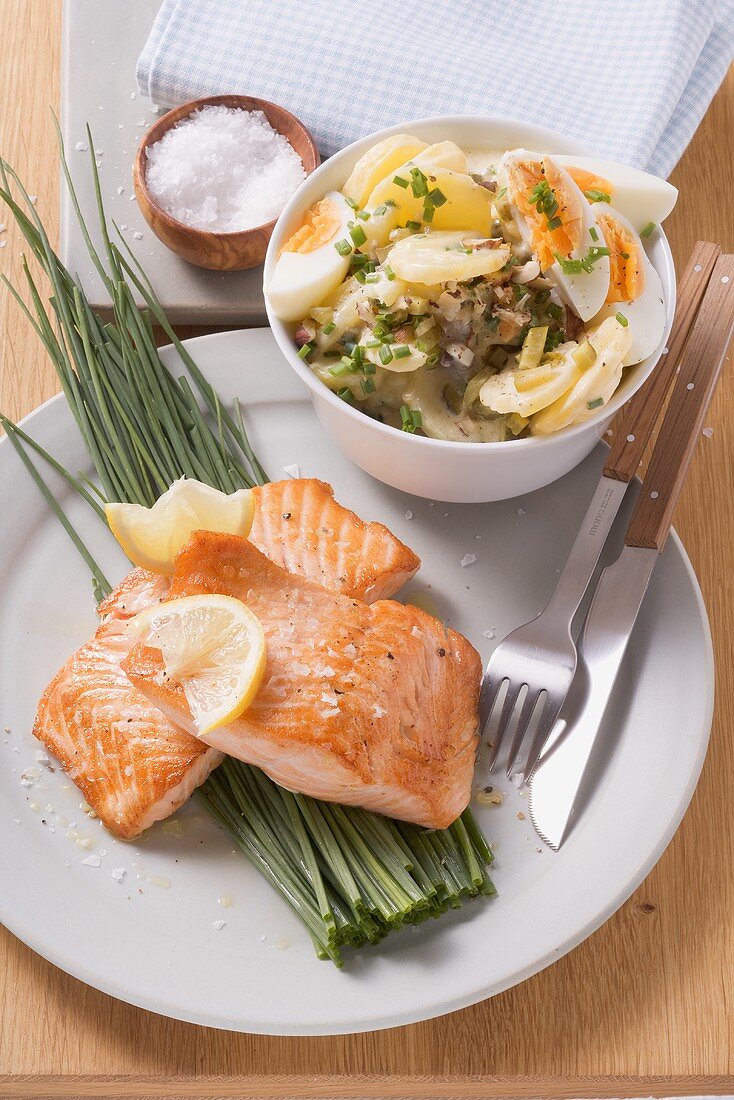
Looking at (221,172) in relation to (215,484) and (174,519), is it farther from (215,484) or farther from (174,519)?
(174,519)

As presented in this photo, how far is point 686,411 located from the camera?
215 centimetres

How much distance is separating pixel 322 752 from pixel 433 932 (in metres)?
0.38

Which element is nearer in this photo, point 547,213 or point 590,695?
point 547,213

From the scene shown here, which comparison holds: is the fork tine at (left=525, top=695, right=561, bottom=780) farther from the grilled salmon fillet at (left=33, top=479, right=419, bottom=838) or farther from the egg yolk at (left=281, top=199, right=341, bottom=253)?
the egg yolk at (left=281, top=199, right=341, bottom=253)

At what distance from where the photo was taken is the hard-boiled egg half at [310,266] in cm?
190

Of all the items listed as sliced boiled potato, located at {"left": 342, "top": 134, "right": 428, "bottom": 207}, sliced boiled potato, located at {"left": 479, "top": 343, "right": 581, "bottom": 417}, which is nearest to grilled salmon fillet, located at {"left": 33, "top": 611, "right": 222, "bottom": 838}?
sliced boiled potato, located at {"left": 479, "top": 343, "right": 581, "bottom": 417}

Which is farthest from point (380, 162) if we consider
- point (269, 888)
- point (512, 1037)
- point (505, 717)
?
point (512, 1037)

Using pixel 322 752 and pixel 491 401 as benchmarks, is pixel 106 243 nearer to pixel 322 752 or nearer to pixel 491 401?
pixel 491 401

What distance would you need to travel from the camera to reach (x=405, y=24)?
255 centimetres

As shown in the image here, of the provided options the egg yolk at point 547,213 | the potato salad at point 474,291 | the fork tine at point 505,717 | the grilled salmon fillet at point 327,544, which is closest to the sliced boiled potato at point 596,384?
the potato salad at point 474,291

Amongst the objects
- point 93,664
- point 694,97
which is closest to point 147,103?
point 694,97

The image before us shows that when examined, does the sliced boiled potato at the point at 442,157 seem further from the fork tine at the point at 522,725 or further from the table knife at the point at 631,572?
the fork tine at the point at 522,725

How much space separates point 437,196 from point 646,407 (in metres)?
0.59

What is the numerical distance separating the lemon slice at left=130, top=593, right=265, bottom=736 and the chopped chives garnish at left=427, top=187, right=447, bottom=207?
2.47ft
